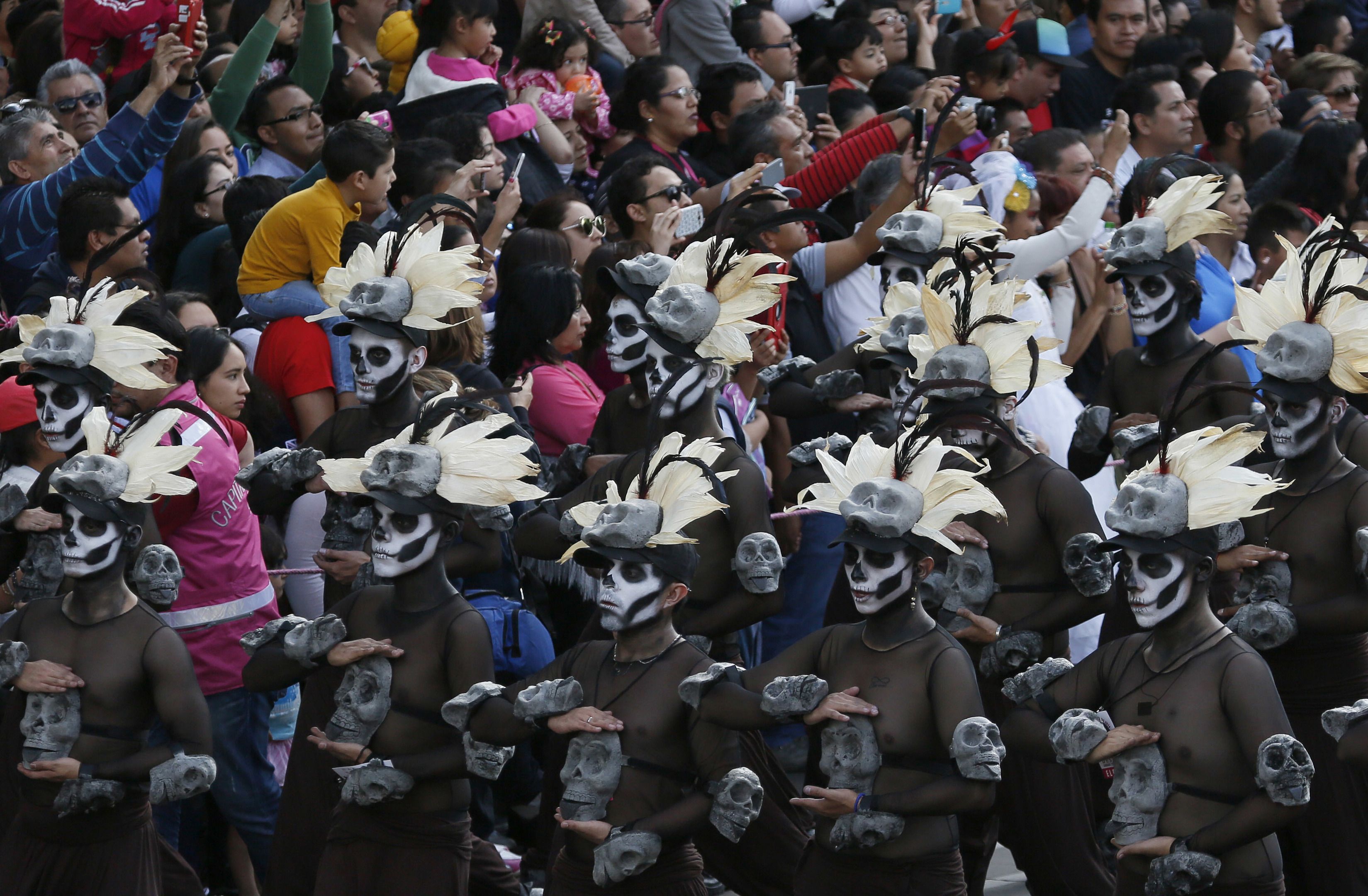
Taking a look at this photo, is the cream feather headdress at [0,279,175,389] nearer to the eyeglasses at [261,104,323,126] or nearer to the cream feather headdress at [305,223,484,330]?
the cream feather headdress at [305,223,484,330]

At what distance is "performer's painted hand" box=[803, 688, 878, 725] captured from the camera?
4.50 meters

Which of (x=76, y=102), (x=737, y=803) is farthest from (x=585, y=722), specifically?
(x=76, y=102)

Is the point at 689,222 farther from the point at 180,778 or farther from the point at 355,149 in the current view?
the point at 180,778

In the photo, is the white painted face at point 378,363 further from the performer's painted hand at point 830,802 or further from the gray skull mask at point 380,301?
the performer's painted hand at point 830,802

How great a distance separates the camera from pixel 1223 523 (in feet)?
15.3

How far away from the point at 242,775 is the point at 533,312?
1963 mm

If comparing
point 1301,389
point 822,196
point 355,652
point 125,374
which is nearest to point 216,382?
point 125,374

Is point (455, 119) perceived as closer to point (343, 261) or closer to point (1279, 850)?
point (343, 261)

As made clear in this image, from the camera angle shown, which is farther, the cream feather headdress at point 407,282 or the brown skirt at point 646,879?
the cream feather headdress at point 407,282

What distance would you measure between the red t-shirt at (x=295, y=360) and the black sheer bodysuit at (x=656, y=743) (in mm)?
2198

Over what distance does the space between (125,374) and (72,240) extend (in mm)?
1289

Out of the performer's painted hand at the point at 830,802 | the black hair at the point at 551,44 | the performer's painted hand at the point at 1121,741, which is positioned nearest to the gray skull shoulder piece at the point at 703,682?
the performer's painted hand at the point at 830,802

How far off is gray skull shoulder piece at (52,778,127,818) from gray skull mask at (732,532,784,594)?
1843mm

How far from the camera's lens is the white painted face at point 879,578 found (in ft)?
15.0
